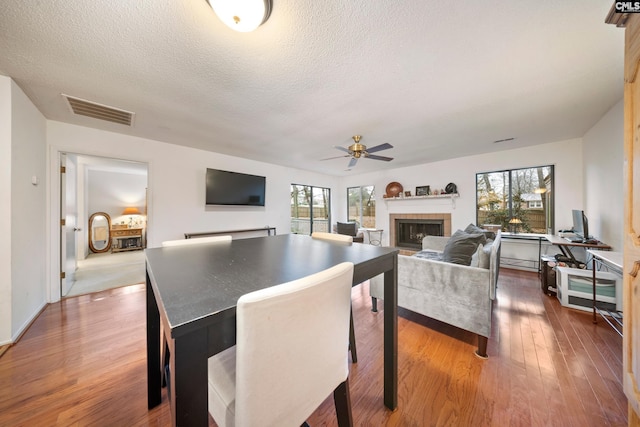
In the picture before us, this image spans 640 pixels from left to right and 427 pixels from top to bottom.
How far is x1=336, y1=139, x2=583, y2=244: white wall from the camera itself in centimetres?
360

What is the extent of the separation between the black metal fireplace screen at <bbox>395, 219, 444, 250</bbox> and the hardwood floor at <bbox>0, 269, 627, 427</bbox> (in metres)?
2.88

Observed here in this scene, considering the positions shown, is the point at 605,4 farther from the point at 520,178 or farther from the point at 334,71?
the point at 520,178

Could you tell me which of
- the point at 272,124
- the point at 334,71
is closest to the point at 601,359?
the point at 334,71

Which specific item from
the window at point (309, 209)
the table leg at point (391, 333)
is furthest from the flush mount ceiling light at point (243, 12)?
the window at point (309, 209)

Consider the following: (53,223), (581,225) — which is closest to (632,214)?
(581,225)

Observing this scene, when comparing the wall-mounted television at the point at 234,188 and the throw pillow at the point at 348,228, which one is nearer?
the wall-mounted television at the point at 234,188

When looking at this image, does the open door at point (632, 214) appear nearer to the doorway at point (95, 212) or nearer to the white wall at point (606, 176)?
the white wall at point (606, 176)

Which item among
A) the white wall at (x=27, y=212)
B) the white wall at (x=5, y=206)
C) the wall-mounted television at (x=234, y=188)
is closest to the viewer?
the white wall at (x=5, y=206)

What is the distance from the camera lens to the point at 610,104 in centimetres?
239

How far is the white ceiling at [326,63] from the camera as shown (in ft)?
4.26

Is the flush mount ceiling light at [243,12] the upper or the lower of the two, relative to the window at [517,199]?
upper

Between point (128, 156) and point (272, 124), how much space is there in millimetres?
2332

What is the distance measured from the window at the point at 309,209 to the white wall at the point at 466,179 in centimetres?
56

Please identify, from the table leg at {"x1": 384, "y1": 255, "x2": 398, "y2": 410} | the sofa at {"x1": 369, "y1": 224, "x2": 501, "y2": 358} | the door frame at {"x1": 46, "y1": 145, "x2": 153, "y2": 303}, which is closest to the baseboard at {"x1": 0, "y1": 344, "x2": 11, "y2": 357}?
the door frame at {"x1": 46, "y1": 145, "x2": 153, "y2": 303}
